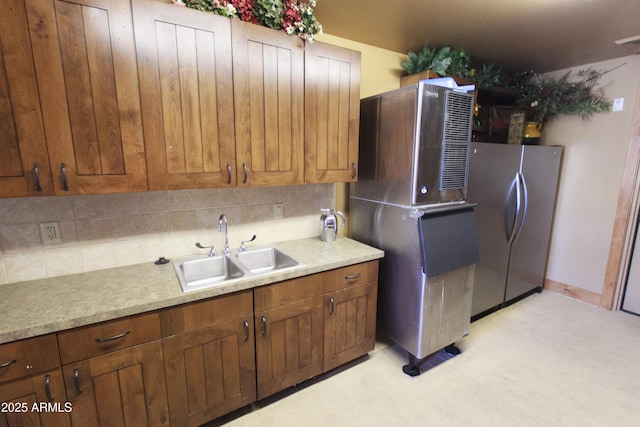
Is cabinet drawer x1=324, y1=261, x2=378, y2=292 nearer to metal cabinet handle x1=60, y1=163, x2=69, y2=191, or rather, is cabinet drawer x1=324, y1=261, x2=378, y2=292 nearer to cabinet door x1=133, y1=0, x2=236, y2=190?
cabinet door x1=133, y1=0, x2=236, y2=190

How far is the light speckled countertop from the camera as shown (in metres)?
1.18

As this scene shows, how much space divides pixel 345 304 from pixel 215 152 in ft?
4.09

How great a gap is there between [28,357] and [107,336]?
0.82 feet

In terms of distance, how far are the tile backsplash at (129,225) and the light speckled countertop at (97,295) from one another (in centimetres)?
8

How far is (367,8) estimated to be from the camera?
6.33 ft

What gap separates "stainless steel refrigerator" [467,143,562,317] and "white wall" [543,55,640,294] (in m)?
0.18

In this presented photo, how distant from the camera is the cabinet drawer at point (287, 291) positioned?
164cm

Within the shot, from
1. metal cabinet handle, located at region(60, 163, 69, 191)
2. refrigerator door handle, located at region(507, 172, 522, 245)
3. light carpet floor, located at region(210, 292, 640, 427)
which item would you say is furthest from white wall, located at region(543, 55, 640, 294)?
metal cabinet handle, located at region(60, 163, 69, 191)

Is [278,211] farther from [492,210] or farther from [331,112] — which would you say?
[492,210]

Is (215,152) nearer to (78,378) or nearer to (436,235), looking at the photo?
(78,378)

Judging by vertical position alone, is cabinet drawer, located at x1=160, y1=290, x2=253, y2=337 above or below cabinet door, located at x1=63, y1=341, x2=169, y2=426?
above

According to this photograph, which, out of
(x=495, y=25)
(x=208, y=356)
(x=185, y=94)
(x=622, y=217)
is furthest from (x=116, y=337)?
(x=622, y=217)

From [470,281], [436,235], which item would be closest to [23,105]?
[436,235]

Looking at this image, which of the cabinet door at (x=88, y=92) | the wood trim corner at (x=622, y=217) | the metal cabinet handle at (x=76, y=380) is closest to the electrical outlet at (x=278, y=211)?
the cabinet door at (x=88, y=92)
